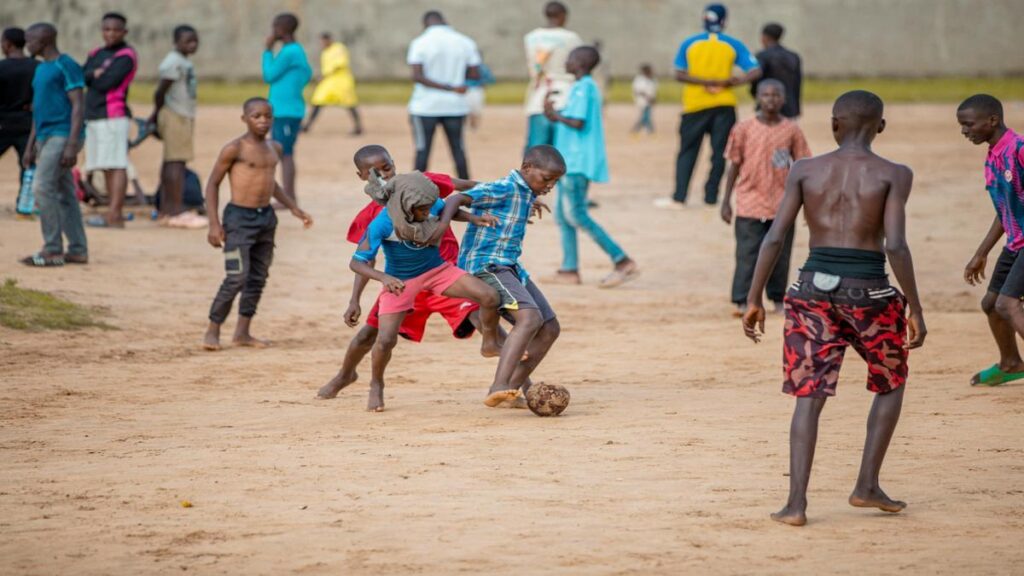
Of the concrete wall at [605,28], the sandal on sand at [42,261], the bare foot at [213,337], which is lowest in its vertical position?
the bare foot at [213,337]

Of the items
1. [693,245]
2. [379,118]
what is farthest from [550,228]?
[379,118]

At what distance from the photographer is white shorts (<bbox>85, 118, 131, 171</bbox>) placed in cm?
1408

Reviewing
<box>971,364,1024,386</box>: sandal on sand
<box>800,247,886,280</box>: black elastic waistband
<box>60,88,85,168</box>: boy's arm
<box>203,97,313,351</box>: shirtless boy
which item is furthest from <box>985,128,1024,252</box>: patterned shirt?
<box>60,88,85,168</box>: boy's arm

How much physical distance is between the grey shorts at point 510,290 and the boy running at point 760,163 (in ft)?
11.6

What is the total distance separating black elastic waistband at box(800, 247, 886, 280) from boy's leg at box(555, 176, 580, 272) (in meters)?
6.52

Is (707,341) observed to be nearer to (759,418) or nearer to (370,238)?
(759,418)

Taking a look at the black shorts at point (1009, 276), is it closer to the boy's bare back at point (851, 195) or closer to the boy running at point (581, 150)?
the boy's bare back at point (851, 195)

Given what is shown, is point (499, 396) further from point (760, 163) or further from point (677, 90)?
point (677, 90)

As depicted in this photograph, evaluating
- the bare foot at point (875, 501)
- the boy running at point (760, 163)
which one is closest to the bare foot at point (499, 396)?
the bare foot at point (875, 501)

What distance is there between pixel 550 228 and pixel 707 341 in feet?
18.1

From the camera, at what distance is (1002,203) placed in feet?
26.2

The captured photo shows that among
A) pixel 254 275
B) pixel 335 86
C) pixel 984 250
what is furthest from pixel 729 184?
pixel 335 86

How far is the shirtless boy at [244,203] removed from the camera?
9.77 metres

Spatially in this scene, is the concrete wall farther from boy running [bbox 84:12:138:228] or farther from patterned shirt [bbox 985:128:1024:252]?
patterned shirt [bbox 985:128:1024:252]
